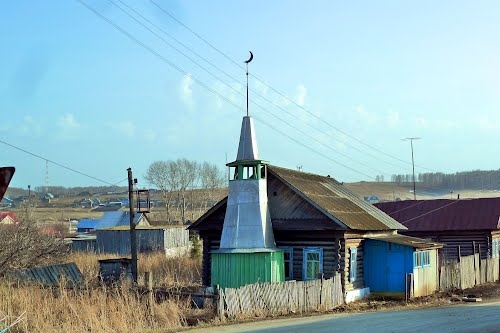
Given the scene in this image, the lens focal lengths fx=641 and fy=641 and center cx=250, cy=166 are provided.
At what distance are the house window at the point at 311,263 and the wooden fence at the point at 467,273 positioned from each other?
736 cm

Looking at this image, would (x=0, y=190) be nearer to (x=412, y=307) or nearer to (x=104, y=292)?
(x=104, y=292)

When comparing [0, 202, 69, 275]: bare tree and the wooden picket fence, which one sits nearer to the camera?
the wooden picket fence

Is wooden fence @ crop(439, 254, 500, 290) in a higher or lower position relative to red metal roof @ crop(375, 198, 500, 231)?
lower

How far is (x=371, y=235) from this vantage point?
3052 centimetres

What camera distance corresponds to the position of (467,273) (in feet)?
112

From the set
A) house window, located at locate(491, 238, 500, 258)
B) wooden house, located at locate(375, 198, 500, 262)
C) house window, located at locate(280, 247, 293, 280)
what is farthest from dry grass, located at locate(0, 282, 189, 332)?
house window, located at locate(491, 238, 500, 258)

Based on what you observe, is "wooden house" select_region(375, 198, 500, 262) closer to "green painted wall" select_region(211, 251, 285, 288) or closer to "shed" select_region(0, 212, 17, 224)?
"green painted wall" select_region(211, 251, 285, 288)

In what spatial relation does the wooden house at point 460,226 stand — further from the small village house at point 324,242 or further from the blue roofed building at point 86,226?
the blue roofed building at point 86,226

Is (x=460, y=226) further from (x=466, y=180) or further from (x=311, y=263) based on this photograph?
(x=466, y=180)

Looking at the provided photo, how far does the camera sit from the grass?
55.8 ft

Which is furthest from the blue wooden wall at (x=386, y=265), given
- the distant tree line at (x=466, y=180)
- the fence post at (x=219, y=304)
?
the distant tree line at (x=466, y=180)

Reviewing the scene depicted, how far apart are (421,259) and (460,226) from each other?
1373cm

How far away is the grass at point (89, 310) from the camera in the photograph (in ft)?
55.8

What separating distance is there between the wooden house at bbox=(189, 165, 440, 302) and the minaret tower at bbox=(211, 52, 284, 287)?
1.17 meters
